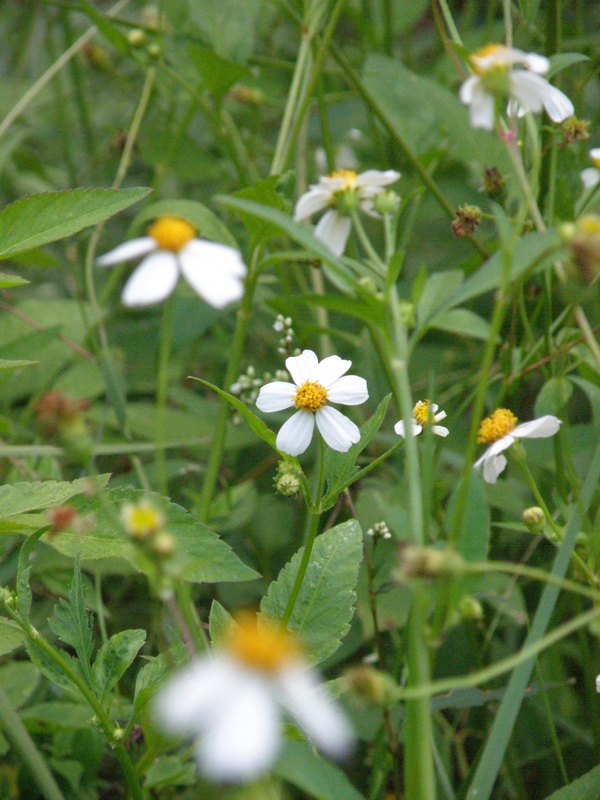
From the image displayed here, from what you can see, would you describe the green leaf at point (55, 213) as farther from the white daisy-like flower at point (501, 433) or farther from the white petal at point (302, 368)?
the white daisy-like flower at point (501, 433)

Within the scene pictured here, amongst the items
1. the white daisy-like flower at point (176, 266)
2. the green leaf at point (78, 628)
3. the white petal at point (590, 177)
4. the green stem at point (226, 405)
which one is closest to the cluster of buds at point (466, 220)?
the white petal at point (590, 177)

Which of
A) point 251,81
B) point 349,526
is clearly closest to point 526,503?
point 349,526

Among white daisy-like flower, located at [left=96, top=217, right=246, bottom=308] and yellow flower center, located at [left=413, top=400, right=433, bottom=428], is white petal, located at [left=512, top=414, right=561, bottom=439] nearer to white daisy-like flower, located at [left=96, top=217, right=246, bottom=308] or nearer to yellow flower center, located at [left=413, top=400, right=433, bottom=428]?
yellow flower center, located at [left=413, top=400, right=433, bottom=428]

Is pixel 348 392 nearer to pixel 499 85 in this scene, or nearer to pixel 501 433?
pixel 501 433

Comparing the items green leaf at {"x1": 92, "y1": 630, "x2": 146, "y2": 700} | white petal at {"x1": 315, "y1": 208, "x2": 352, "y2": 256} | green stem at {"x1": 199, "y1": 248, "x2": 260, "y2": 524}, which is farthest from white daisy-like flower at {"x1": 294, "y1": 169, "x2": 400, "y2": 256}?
green leaf at {"x1": 92, "y1": 630, "x2": 146, "y2": 700}

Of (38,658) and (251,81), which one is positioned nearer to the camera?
(38,658)

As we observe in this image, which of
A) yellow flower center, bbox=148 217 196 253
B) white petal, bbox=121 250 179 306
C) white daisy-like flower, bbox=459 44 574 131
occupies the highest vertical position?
white daisy-like flower, bbox=459 44 574 131

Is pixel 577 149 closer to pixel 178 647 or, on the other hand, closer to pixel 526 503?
pixel 526 503
